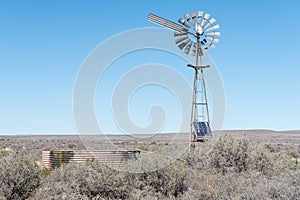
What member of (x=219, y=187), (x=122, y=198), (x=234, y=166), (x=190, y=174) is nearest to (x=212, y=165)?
(x=234, y=166)

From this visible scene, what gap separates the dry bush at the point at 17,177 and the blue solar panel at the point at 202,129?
7.96 meters

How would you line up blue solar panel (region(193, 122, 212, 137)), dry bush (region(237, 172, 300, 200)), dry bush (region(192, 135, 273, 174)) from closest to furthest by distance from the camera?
dry bush (region(237, 172, 300, 200))
dry bush (region(192, 135, 273, 174))
blue solar panel (region(193, 122, 212, 137))

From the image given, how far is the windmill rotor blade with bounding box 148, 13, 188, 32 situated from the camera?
1616 centimetres

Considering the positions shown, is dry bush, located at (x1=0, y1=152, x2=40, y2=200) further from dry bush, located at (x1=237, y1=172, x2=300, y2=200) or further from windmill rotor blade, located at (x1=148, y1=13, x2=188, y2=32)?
windmill rotor blade, located at (x1=148, y1=13, x2=188, y2=32)

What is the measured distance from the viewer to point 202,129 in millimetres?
16203

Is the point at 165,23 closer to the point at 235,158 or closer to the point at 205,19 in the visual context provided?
the point at 205,19

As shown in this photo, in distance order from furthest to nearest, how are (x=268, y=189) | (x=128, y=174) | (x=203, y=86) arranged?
1. (x=203, y=86)
2. (x=128, y=174)
3. (x=268, y=189)

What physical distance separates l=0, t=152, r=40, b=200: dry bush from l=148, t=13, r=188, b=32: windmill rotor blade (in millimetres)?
8715

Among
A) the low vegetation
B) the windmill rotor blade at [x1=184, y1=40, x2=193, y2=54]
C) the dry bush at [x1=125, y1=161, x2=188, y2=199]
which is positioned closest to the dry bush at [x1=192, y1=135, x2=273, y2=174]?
the low vegetation

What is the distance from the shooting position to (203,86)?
1680 cm

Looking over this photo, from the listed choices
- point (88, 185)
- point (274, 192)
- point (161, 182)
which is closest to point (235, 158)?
point (161, 182)

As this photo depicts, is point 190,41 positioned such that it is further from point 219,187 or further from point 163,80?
point 219,187

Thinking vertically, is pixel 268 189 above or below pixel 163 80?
below

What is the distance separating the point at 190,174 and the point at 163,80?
6080 mm
